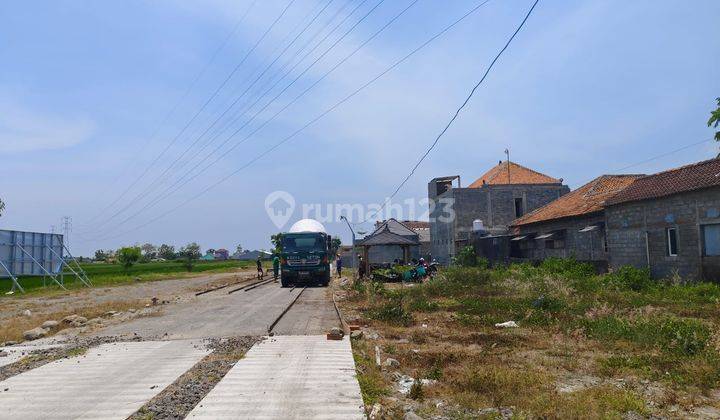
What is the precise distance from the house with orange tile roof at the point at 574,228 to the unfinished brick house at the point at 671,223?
1503mm

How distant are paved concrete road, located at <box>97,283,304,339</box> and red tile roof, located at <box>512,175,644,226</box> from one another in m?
14.3

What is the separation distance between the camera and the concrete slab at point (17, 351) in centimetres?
891

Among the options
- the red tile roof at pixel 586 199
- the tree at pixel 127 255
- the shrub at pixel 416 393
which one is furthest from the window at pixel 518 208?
the tree at pixel 127 255

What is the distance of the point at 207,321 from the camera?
13.8 metres

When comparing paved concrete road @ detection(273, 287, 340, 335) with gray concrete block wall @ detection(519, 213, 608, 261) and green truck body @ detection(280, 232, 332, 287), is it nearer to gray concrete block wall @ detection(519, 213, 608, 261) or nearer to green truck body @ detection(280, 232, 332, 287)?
green truck body @ detection(280, 232, 332, 287)

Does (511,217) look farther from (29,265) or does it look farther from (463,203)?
(29,265)

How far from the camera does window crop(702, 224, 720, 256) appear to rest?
1605 centimetres

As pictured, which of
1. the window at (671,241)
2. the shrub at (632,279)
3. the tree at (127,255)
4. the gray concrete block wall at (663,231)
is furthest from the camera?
the tree at (127,255)

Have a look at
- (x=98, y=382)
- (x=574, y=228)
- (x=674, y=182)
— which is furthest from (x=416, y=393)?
(x=574, y=228)

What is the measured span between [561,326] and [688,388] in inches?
176

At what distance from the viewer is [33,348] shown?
10.1 meters

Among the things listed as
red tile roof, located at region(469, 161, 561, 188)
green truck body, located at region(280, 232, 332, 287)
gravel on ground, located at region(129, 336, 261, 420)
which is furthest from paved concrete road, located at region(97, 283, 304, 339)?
red tile roof, located at region(469, 161, 561, 188)

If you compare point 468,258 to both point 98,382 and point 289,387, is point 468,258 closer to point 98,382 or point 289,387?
point 289,387

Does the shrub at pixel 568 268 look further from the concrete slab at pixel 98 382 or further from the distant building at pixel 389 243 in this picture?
the concrete slab at pixel 98 382
